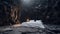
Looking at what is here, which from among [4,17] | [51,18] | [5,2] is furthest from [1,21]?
[51,18]

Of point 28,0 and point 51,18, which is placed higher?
point 28,0

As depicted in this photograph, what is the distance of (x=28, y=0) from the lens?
3219 cm

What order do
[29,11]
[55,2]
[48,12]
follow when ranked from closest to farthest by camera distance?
[55,2]
[48,12]
[29,11]

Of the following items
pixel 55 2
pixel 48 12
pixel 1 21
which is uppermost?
pixel 55 2

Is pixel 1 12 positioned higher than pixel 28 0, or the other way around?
pixel 28 0

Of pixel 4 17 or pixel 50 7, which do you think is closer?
pixel 4 17

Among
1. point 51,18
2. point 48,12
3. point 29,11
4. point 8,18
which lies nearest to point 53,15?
point 51,18

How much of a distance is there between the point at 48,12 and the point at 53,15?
58.6 inches

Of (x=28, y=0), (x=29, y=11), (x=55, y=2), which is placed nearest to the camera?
(x=55, y=2)

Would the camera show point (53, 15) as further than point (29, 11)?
No

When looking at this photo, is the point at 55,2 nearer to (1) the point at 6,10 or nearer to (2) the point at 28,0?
(1) the point at 6,10

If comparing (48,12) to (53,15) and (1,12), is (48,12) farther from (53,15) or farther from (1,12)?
(1,12)

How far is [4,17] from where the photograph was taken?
13.2 metres

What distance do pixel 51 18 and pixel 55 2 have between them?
2346 mm
